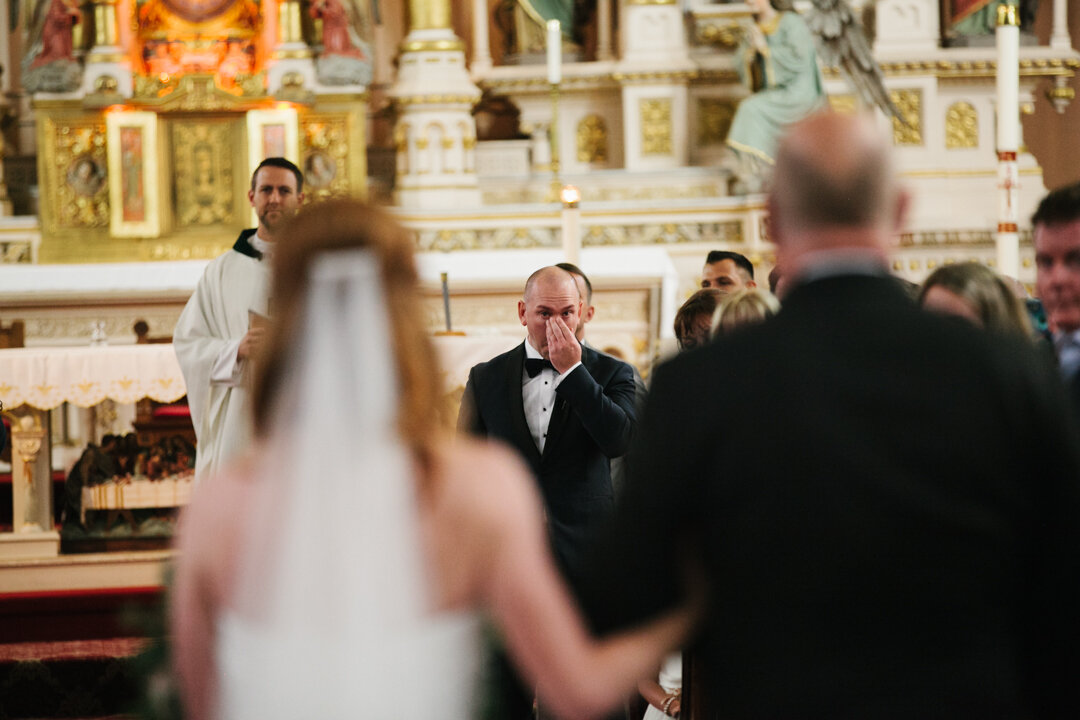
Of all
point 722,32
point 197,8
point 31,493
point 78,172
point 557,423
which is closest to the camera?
point 557,423

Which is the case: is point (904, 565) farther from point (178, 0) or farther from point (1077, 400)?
point (178, 0)

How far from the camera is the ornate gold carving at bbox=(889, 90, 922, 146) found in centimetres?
945

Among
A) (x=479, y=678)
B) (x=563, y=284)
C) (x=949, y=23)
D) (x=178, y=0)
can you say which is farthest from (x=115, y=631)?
(x=949, y=23)

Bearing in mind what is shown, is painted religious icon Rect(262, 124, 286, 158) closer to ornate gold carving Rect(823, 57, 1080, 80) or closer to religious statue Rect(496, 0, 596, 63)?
religious statue Rect(496, 0, 596, 63)

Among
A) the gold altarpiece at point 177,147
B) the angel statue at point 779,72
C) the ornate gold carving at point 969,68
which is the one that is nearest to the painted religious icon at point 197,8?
the gold altarpiece at point 177,147

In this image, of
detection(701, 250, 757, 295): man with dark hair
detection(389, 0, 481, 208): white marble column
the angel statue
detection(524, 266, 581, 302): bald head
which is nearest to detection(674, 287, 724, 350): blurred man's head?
detection(524, 266, 581, 302): bald head

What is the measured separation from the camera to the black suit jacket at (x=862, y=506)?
1579mm

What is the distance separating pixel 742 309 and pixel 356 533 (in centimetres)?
171

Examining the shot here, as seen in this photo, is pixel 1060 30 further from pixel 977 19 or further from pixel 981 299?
pixel 981 299

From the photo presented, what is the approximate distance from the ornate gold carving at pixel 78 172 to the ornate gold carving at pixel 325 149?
1.28 m

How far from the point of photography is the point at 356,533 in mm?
1624

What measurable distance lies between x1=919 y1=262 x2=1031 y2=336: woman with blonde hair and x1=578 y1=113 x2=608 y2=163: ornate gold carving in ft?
24.9

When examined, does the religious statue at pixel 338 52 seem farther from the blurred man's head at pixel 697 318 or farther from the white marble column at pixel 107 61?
the blurred man's head at pixel 697 318

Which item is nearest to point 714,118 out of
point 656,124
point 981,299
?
point 656,124
